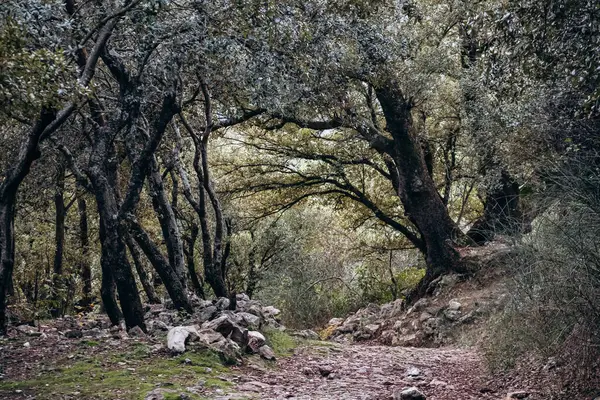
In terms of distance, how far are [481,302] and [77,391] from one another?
9.26m

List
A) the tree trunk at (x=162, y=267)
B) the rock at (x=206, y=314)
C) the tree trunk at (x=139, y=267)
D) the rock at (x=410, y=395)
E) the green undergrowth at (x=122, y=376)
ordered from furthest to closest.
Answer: the tree trunk at (x=139, y=267) < the tree trunk at (x=162, y=267) < the rock at (x=206, y=314) < the rock at (x=410, y=395) < the green undergrowth at (x=122, y=376)

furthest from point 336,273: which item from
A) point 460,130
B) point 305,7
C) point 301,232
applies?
point 305,7

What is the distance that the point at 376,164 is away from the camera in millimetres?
19281

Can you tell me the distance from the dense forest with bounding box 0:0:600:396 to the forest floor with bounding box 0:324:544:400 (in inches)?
37.5

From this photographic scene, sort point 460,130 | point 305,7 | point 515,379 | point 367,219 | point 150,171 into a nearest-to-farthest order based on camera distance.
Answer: point 515,379
point 305,7
point 150,171
point 460,130
point 367,219

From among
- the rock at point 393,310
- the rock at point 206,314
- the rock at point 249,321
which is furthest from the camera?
the rock at point 393,310

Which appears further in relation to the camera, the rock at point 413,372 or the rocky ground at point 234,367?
the rock at point 413,372

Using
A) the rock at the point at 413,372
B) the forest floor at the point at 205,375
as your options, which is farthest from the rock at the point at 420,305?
the rock at the point at 413,372

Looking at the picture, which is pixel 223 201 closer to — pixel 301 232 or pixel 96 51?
pixel 301 232

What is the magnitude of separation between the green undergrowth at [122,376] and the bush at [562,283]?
3397 millimetres

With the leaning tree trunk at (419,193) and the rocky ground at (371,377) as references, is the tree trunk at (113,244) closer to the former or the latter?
the rocky ground at (371,377)

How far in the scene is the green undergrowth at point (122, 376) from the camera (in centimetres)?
610

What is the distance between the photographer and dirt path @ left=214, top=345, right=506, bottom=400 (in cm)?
679

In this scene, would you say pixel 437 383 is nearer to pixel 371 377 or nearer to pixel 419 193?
pixel 371 377
